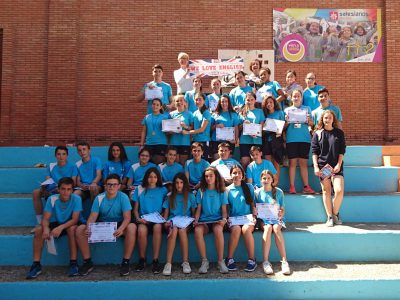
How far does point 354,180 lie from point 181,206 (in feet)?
11.5

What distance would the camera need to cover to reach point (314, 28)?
11.9m

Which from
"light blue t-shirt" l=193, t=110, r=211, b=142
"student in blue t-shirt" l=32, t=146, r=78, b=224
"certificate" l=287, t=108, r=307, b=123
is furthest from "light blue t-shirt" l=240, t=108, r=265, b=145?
"student in blue t-shirt" l=32, t=146, r=78, b=224

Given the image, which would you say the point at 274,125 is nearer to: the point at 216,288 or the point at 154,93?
the point at 154,93

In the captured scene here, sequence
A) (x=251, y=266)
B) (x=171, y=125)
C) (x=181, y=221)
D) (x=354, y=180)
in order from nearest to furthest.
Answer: (x=251, y=266) → (x=181, y=221) → (x=171, y=125) → (x=354, y=180)

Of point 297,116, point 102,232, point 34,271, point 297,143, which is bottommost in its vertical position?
point 34,271

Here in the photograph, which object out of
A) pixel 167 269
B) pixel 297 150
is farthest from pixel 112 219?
pixel 297 150

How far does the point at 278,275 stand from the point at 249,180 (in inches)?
62.9

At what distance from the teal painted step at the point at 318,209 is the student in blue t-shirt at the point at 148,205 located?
6.44 ft

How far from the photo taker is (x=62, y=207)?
5.40 metres

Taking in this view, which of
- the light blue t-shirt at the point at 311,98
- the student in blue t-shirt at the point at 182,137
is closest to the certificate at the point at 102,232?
the student in blue t-shirt at the point at 182,137

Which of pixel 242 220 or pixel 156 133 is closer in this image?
pixel 242 220

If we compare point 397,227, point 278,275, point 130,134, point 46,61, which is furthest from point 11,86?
point 397,227

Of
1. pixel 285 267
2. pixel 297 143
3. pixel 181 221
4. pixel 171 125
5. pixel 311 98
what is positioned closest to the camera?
pixel 285 267

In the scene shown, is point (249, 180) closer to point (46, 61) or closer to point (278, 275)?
point (278, 275)
